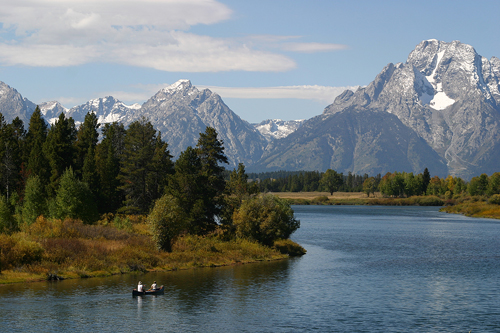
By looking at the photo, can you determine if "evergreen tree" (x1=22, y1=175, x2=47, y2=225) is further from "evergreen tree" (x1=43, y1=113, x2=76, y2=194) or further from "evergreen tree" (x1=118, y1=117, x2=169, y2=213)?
"evergreen tree" (x1=118, y1=117, x2=169, y2=213)

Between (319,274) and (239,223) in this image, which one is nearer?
(319,274)

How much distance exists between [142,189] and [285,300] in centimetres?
5944

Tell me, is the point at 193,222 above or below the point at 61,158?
below

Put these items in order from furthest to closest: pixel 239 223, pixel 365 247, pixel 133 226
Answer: pixel 365 247 → pixel 133 226 → pixel 239 223

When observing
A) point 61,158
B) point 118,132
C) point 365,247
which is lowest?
point 365,247

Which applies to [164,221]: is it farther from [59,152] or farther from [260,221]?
[59,152]

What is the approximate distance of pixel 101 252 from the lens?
7000 cm

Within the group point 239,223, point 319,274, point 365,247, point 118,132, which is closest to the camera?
point 319,274

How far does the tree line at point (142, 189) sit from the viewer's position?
84625 millimetres

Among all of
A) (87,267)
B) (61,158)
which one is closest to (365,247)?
(87,267)

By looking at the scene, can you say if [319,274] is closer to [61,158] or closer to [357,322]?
[357,322]

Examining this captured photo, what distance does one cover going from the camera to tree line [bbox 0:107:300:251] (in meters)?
84.6

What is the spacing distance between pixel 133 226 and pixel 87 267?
31.2m

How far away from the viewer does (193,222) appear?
86.1m
